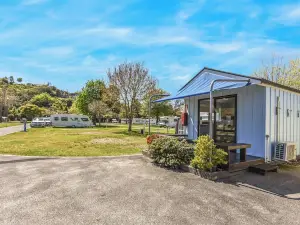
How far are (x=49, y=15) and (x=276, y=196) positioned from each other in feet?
31.6

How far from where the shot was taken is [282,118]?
664 centimetres

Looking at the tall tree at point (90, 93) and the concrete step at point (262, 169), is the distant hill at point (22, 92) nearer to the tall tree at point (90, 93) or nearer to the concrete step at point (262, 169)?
the tall tree at point (90, 93)

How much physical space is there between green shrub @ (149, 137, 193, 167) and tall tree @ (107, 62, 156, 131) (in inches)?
544

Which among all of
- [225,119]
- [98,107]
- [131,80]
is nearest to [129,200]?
[225,119]

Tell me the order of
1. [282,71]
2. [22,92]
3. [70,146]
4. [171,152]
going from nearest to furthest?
1. [171,152]
2. [70,146]
3. [282,71]
4. [22,92]

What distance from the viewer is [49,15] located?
842cm

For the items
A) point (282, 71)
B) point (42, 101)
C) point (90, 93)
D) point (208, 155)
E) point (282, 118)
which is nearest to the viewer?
point (208, 155)

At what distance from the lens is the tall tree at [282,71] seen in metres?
18.3

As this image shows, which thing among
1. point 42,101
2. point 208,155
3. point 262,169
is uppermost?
point 42,101

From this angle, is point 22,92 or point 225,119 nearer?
point 225,119

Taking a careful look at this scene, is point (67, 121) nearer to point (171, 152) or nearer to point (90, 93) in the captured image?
point (90, 93)

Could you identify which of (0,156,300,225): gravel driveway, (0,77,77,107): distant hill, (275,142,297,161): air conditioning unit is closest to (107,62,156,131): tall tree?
(275,142,297,161): air conditioning unit

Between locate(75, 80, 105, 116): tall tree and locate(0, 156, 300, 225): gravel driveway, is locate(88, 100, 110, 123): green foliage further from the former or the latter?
locate(0, 156, 300, 225): gravel driveway

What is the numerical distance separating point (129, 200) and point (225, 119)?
16.8 ft
